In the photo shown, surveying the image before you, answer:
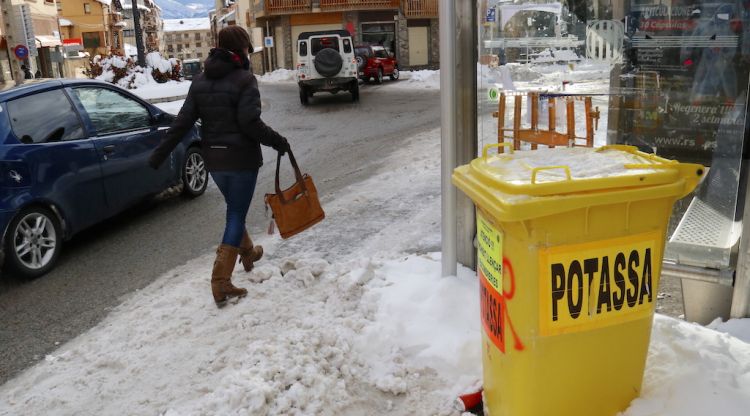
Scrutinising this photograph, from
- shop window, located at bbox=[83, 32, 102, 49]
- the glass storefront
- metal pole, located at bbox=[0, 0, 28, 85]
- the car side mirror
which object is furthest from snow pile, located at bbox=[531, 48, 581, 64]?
shop window, located at bbox=[83, 32, 102, 49]

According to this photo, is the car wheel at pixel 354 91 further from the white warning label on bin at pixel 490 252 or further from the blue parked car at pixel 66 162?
the white warning label on bin at pixel 490 252

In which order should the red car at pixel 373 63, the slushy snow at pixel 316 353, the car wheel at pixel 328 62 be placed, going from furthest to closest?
1. the red car at pixel 373 63
2. the car wheel at pixel 328 62
3. the slushy snow at pixel 316 353

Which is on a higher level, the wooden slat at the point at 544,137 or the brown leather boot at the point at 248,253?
the wooden slat at the point at 544,137

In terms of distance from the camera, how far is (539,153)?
3.25 m

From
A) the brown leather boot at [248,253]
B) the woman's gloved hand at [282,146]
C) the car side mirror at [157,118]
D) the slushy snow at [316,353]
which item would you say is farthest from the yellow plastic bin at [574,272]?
the car side mirror at [157,118]

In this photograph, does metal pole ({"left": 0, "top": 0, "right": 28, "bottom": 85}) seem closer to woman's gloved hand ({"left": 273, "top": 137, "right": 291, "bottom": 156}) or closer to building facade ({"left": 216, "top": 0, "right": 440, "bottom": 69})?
woman's gloved hand ({"left": 273, "top": 137, "right": 291, "bottom": 156})

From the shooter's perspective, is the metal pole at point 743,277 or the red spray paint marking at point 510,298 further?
the metal pole at point 743,277

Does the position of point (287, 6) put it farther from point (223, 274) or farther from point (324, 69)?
point (223, 274)

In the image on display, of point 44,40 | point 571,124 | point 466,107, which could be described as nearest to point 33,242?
point 466,107

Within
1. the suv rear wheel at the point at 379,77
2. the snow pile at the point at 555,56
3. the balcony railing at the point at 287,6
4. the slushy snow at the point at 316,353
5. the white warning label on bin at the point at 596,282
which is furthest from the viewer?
the balcony railing at the point at 287,6

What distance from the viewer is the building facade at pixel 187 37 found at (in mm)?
154000

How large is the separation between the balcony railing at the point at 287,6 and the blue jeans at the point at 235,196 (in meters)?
40.2

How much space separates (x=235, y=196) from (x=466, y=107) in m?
1.75

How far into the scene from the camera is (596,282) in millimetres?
2764
